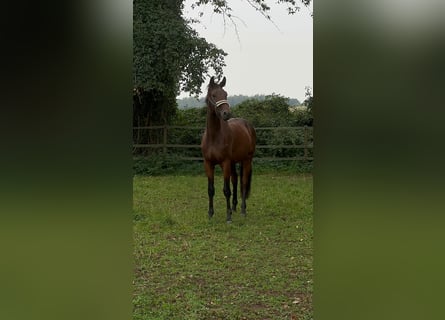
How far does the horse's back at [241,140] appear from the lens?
326 inches

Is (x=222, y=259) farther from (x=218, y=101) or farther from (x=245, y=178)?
(x=245, y=178)

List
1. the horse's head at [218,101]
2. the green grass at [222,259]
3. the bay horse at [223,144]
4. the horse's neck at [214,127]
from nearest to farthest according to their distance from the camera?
the green grass at [222,259] < the horse's head at [218,101] < the bay horse at [223,144] < the horse's neck at [214,127]

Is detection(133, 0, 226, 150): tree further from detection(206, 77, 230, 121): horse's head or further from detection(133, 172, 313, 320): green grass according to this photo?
detection(206, 77, 230, 121): horse's head

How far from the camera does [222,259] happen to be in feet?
18.0

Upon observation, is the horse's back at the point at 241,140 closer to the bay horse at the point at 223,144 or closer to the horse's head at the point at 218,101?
the bay horse at the point at 223,144

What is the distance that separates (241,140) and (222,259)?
3.29 m

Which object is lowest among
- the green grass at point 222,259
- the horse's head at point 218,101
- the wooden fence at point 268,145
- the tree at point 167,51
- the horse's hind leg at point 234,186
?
the green grass at point 222,259

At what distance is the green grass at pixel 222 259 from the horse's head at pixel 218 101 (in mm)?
1733

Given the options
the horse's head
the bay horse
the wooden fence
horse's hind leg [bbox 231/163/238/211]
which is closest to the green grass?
horse's hind leg [bbox 231/163/238/211]

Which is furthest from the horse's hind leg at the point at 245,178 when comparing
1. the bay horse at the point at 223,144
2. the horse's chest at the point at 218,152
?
the horse's chest at the point at 218,152

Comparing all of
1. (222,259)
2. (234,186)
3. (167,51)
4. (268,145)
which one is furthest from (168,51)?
(222,259)
